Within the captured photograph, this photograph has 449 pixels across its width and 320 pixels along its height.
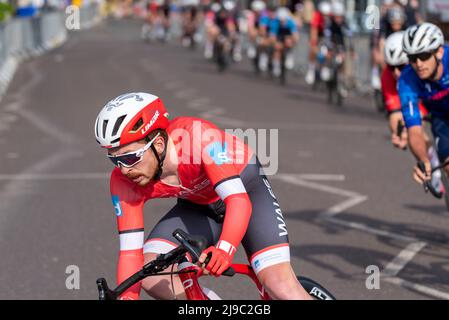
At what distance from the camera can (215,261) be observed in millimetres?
4660

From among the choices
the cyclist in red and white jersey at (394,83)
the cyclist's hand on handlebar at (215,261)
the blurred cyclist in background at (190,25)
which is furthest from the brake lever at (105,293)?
the blurred cyclist in background at (190,25)

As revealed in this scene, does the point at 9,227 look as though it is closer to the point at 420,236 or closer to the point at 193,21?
the point at 420,236

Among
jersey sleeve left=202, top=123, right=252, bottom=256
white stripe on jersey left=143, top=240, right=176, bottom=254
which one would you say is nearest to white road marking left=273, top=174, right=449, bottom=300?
white stripe on jersey left=143, top=240, right=176, bottom=254

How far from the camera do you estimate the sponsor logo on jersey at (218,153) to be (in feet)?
17.0

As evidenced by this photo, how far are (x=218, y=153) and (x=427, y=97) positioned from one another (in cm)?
368

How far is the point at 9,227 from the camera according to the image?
10.4 meters

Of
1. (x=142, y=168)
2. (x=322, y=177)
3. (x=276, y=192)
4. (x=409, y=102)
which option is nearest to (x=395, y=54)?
(x=409, y=102)

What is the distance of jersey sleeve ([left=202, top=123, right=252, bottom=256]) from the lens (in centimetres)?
495

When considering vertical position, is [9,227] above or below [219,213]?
below

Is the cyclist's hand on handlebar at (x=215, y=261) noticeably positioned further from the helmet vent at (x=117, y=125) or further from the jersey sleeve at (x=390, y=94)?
the jersey sleeve at (x=390, y=94)

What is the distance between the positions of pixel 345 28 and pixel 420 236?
43.8 feet

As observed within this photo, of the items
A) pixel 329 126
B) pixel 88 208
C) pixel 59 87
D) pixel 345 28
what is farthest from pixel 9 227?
pixel 59 87

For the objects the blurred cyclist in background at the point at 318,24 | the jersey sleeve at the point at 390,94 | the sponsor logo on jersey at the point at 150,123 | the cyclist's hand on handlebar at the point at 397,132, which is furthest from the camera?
the blurred cyclist in background at the point at 318,24

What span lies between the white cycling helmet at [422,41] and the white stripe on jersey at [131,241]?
11.1 ft
